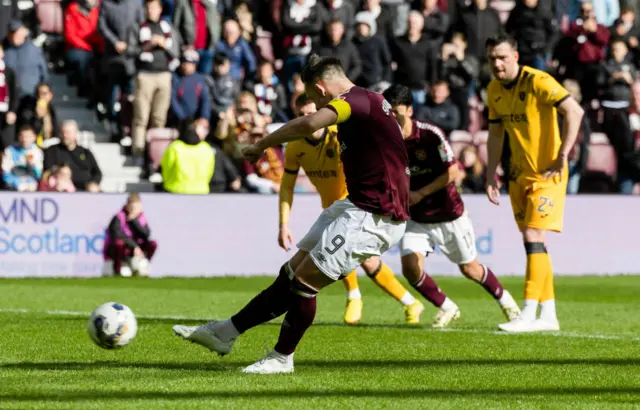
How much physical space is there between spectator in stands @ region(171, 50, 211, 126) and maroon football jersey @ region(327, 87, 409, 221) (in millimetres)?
12597

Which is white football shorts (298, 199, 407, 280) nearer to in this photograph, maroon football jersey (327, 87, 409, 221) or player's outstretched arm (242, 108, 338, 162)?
maroon football jersey (327, 87, 409, 221)

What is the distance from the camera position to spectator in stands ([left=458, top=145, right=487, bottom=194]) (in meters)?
21.3

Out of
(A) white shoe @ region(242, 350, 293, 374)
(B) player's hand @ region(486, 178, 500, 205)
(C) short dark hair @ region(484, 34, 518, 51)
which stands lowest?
(A) white shoe @ region(242, 350, 293, 374)

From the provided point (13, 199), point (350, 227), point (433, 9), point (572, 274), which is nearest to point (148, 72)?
point (13, 199)

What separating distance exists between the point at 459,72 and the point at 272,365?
→ 15.2 meters

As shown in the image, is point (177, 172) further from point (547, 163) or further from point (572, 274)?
point (547, 163)

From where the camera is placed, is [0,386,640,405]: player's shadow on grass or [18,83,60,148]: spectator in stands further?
[18,83,60,148]: spectator in stands

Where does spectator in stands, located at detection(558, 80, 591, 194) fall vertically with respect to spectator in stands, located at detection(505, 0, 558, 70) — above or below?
below

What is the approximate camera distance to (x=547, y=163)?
38.0 feet

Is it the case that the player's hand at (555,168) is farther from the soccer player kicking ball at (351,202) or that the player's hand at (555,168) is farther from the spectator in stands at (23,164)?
the spectator in stands at (23,164)

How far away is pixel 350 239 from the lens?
27.0 feet

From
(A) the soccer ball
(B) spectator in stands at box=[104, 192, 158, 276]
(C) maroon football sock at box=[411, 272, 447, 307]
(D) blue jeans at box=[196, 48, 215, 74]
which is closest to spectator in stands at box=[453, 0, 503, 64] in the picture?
(D) blue jeans at box=[196, 48, 215, 74]

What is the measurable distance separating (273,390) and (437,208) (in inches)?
201

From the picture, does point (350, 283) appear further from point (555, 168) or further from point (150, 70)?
point (150, 70)
